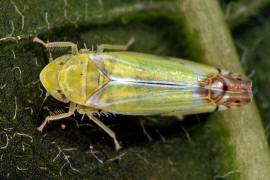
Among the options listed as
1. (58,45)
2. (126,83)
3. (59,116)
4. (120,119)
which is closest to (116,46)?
(126,83)

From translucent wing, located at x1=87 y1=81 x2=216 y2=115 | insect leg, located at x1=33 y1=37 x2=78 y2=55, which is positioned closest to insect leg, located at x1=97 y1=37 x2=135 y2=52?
insect leg, located at x1=33 y1=37 x2=78 y2=55

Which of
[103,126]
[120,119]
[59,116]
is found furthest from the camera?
[120,119]

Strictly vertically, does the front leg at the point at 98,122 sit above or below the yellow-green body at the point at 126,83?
below

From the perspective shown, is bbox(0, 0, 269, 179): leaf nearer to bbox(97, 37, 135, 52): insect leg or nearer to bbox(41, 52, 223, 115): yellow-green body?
bbox(97, 37, 135, 52): insect leg

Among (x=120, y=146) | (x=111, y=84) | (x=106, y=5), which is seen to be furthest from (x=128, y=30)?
(x=120, y=146)

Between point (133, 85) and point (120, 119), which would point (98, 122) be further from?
point (133, 85)

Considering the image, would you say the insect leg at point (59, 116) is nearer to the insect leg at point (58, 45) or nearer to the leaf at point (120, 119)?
the leaf at point (120, 119)

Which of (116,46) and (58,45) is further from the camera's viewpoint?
(116,46)

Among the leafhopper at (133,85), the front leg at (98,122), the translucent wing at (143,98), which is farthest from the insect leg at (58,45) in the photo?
the front leg at (98,122)

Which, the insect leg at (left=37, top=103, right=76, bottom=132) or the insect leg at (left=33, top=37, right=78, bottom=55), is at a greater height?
the insect leg at (left=33, top=37, right=78, bottom=55)
